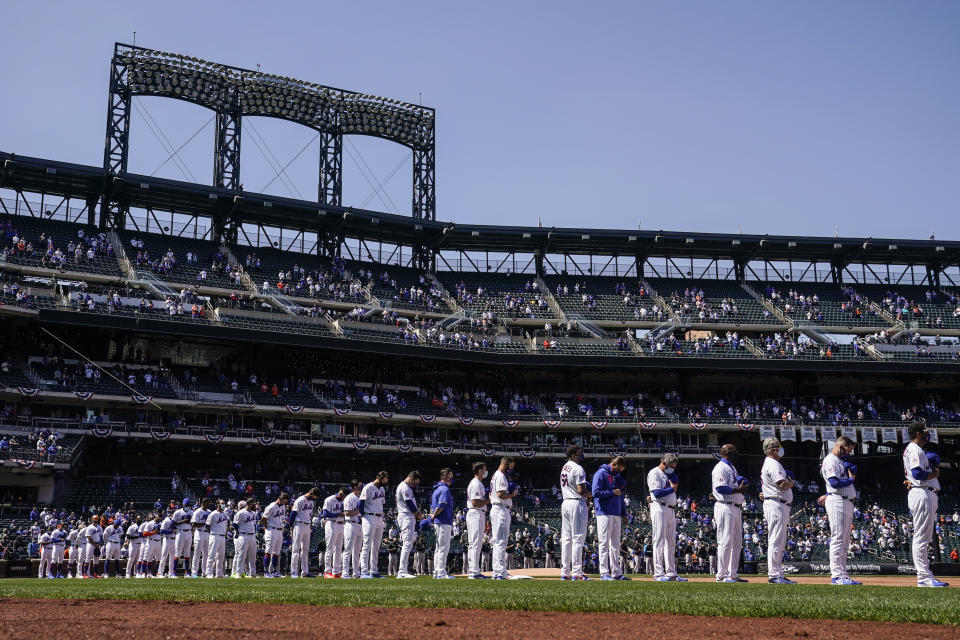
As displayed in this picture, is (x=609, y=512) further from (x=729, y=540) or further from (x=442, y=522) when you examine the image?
(x=442, y=522)

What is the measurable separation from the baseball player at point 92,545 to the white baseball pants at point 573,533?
1669 centimetres

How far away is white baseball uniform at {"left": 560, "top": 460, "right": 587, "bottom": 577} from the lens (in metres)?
16.5

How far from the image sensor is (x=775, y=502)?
15148mm

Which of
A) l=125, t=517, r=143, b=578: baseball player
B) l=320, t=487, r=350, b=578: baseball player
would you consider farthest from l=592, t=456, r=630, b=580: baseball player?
l=125, t=517, r=143, b=578: baseball player

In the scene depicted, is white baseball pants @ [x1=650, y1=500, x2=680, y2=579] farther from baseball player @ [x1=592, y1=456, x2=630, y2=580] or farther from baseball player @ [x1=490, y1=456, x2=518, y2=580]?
baseball player @ [x1=490, y1=456, x2=518, y2=580]

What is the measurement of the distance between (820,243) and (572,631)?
2228 inches

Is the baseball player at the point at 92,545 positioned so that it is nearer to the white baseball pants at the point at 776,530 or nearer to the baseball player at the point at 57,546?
the baseball player at the point at 57,546

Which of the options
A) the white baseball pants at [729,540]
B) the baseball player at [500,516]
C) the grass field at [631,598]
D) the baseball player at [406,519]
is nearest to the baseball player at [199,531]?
the baseball player at [406,519]

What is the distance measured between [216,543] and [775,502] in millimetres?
14324

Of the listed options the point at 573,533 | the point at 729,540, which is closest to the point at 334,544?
the point at 573,533

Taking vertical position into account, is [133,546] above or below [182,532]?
below

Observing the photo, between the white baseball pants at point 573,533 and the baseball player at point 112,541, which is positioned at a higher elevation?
the white baseball pants at point 573,533

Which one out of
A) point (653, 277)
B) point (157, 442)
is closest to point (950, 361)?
point (653, 277)

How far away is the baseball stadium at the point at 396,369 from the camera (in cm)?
3706
